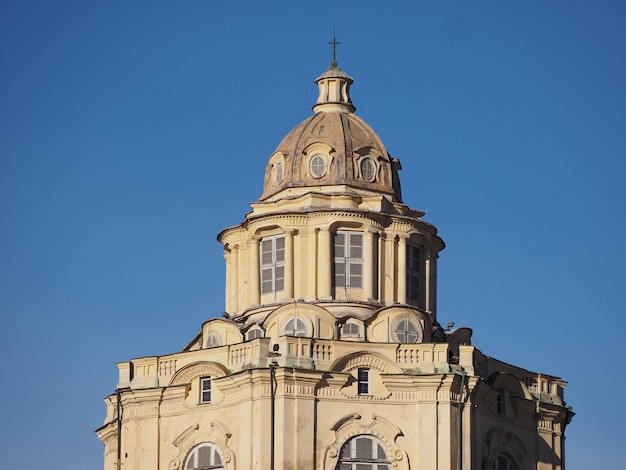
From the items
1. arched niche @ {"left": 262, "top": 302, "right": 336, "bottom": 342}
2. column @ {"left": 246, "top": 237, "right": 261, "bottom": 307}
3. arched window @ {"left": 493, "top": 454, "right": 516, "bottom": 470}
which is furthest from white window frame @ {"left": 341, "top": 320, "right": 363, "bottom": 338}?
arched window @ {"left": 493, "top": 454, "right": 516, "bottom": 470}

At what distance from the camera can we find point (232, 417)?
114 meters

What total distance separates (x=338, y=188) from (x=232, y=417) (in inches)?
511

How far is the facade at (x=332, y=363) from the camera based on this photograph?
4429 inches

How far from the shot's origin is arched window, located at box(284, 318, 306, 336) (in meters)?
115

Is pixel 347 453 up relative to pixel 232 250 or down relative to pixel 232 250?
down

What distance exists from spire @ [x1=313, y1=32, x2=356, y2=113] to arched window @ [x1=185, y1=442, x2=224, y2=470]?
18.9 metres

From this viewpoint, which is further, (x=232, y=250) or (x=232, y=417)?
(x=232, y=250)

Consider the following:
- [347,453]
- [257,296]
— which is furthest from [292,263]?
[347,453]

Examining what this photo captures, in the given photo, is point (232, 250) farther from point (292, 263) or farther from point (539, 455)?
point (539, 455)

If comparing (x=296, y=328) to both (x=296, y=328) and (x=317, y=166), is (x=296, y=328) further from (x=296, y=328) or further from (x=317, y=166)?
(x=317, y=166)

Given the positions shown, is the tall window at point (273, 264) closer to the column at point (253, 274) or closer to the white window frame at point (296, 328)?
the column at point (253, 274)

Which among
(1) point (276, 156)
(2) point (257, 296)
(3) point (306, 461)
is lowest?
(3) point (306, 461)

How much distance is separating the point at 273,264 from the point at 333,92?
10.0 metres

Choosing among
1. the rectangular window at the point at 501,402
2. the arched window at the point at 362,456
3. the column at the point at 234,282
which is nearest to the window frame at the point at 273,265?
the column at the point at 234,282
